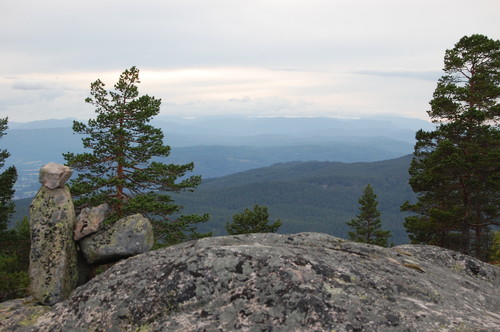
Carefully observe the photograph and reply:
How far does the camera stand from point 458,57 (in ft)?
77.3

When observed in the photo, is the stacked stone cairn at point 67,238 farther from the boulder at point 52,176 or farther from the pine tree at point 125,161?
the pine tree at point 125,161

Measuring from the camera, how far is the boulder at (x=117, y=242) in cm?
1162

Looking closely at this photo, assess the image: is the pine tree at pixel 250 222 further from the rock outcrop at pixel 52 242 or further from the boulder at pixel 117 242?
the rock outcrop at pixel 52 242

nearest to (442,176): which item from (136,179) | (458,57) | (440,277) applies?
(458,57)

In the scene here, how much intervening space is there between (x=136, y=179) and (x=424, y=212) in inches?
886

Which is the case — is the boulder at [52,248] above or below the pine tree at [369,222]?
above

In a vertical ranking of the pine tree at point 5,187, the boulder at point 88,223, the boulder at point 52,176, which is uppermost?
the boulder at point 52,176

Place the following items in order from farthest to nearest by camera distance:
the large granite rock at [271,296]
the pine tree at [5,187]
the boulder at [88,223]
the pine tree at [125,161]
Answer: the pine tree at [5,187] < the pine tree at [125,161] < the boulder at [88,223] < the large granite rock at [271,296]

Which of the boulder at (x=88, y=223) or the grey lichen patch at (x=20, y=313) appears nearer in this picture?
the grey lichen patch at (x=20, y=313)

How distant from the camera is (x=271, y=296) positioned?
680 centimetres

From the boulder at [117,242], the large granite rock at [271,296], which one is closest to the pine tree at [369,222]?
the large granite rock at [271,296]

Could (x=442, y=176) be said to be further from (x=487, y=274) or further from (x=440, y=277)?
(x=440, y=277)

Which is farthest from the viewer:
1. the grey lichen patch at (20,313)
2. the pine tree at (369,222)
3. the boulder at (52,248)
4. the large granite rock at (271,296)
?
the pine tree at (369,222)

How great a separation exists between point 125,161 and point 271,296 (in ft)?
61.9
